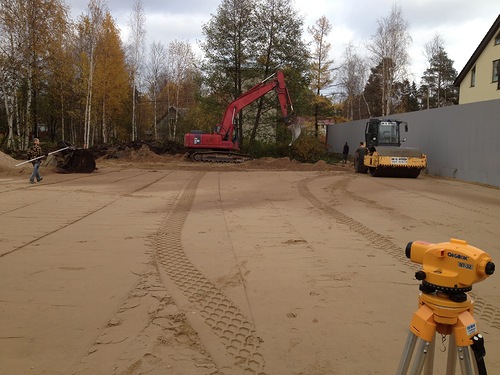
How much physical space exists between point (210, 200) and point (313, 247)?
17.8 ft

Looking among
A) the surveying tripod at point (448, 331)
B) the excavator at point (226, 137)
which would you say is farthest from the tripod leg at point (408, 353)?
the excavator at point (226, 137)

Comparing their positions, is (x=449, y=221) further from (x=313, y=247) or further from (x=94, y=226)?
(x=94, y=226)

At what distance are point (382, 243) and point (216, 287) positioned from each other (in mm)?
3421

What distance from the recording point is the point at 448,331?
1.98 meters

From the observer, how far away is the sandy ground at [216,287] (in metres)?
3.31

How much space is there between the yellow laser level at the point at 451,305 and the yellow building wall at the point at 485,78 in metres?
33.3

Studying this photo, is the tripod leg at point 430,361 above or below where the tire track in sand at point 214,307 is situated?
above

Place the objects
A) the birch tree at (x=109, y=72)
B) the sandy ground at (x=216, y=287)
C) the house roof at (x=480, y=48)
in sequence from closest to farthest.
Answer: the sandy ground at (x=216, y=287) < the house roof at (x=480, y=48) < the birch tree at (x=109, y=72)

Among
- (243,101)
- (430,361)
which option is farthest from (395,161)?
(430,361)

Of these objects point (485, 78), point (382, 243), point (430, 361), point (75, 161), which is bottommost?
point (382, 243)

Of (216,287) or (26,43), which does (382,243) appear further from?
(26,43)

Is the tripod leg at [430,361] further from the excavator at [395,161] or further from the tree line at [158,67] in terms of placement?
the tree line at [158,67]

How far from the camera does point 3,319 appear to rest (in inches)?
151

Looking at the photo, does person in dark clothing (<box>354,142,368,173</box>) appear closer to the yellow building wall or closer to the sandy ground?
the sandy ground
